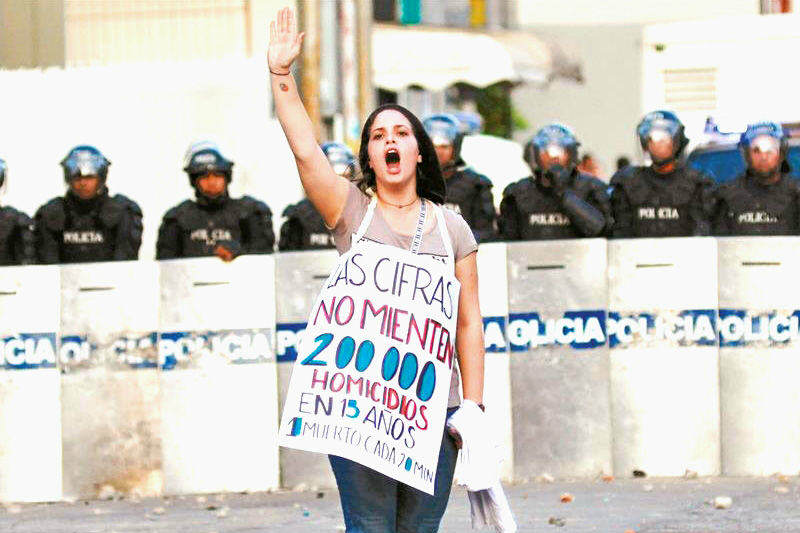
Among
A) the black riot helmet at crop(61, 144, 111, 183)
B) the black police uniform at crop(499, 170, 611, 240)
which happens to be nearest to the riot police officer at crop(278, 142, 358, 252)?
the black police uniform at crop(499, 170, 611, 240)


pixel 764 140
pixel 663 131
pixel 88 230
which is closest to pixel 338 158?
pixel 88 230

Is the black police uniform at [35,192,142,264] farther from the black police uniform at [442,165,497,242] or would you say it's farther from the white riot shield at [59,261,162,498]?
the black police uniform at [442,165,497,242]

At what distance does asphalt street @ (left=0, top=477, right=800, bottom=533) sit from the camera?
10.4 metres

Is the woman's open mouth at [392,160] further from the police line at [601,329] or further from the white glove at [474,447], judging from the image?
the police line at [601,329]

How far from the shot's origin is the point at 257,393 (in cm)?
1211

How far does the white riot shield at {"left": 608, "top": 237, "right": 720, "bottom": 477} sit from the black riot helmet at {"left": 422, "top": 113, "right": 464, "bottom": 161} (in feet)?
6.86

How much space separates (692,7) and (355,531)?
153 feet

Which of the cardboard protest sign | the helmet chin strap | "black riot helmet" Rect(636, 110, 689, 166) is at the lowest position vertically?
the cardboard protest sign

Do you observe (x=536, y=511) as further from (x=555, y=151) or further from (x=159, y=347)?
(x=555, y=151)

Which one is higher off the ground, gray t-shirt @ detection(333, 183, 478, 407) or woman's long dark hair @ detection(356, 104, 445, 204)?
woman's long dark hair @ detection(356, 104, 445, 204)

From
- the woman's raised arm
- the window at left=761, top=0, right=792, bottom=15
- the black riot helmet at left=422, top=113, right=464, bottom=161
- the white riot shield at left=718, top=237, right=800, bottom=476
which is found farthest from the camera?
the window at left=761, top=0, right=792, bottom=15

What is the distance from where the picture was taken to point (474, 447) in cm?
686

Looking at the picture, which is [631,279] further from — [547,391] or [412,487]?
[412,487]

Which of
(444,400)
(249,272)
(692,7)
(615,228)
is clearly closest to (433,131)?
(615,228)
